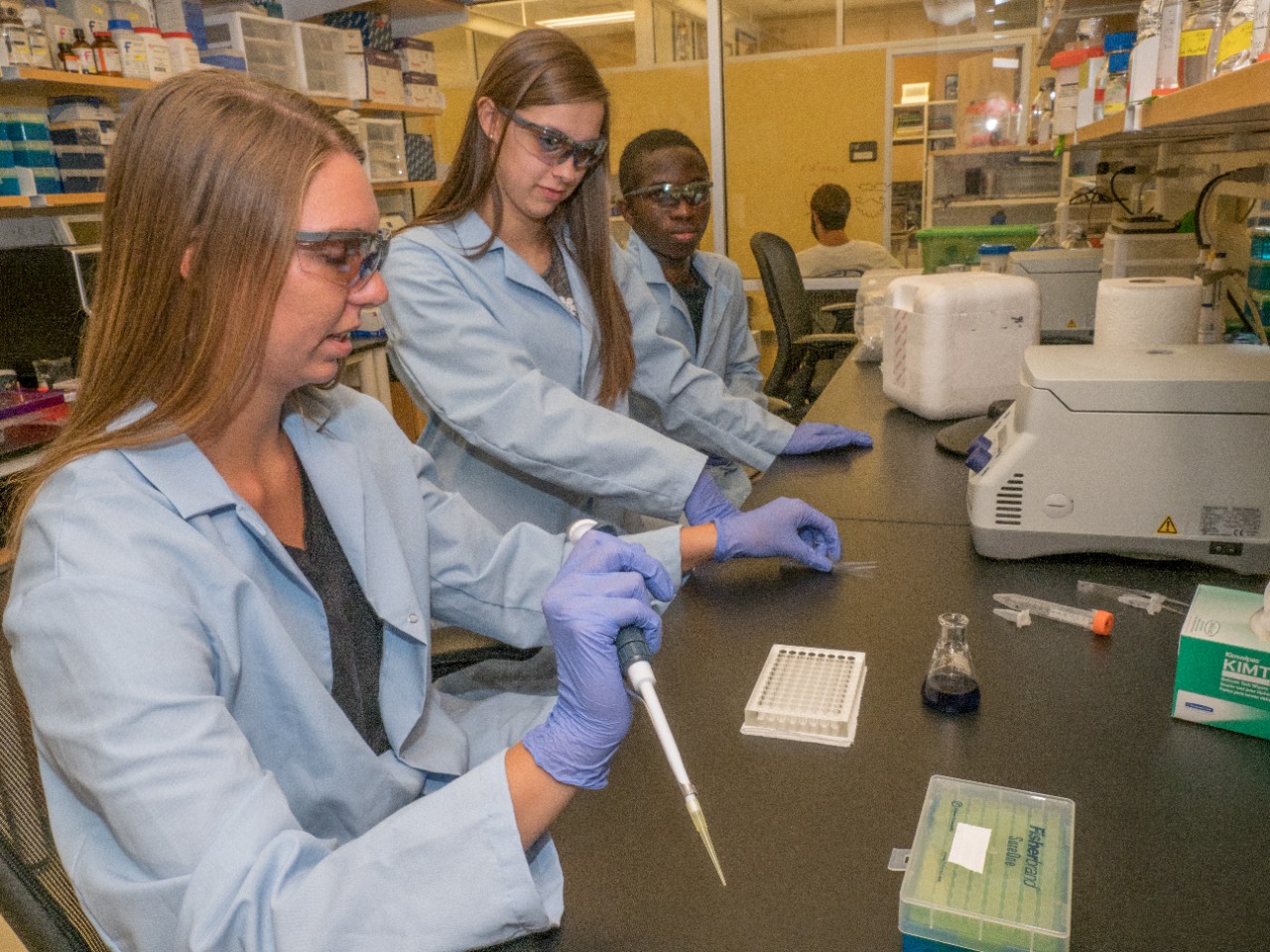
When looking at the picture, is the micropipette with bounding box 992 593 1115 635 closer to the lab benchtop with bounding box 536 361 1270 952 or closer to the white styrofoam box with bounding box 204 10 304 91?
the lab benchtop with bounding box 536 361 1270 952

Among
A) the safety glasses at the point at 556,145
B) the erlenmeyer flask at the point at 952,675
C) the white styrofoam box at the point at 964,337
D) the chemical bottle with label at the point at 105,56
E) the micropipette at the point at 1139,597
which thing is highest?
the chemical bottle with label at the point at 105,56

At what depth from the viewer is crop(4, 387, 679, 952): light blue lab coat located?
69cm

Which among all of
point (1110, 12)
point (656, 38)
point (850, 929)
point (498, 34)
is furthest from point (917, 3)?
point (850, 929)

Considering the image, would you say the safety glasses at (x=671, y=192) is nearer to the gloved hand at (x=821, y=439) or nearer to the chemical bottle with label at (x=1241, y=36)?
the gloved hand at (x=821, y=439)

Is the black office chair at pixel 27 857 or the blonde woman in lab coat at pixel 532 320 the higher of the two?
the blonde woman in lab coat at pixel 532 320

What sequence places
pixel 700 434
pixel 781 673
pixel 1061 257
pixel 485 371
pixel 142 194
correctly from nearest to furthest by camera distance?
pixel 142 194
pixel 781 673
pixel 485 371
pixel 700 434
pixel 1061 257

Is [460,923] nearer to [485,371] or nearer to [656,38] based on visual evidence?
[485,371]

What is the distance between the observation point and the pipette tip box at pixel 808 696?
0.96 m

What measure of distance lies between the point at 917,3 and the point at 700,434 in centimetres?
450

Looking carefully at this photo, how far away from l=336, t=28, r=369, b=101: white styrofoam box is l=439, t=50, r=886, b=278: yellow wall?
1.43 metres

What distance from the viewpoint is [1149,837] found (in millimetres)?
792

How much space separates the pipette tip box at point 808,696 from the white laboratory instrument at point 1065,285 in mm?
2153

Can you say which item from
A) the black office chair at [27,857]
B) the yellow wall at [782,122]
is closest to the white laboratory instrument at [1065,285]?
the yellow wall at [782,122]

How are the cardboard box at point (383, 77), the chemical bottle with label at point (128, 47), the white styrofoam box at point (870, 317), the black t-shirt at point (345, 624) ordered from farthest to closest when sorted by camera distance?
the cardboard box at point (383, 77) < the chemical bottle with label at point (128, 47) < the white styrofoam box at point (870, 317) < the black t-shirt at point (345, 624)
